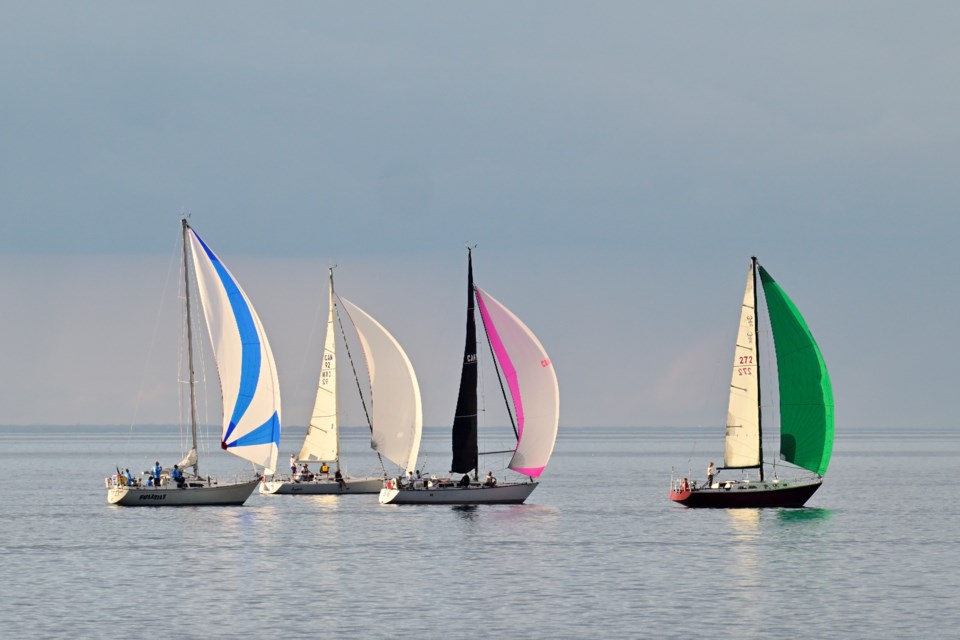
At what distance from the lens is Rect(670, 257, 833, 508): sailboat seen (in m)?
84.2

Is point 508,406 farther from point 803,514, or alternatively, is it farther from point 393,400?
point 803,514

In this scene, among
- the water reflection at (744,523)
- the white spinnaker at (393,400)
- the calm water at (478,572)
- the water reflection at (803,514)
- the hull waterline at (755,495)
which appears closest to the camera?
the calm water at (478,572)

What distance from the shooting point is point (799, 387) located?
8462cm

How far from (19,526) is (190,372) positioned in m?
12.8

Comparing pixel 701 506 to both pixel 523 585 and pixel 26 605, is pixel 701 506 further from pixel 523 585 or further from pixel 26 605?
pixel 26 605

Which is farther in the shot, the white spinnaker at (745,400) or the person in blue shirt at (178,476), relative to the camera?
the person in blue shirt at (178,476)

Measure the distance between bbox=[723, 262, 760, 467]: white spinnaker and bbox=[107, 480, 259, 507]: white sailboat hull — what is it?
27181 mm

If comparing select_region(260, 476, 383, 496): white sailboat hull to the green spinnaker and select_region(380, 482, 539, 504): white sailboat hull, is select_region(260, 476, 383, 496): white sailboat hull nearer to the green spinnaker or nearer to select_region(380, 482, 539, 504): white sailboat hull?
select_region(380, 482, 539, 504): white sailboat hull

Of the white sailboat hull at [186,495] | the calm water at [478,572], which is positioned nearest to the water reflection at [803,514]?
the calm water at [478,572]

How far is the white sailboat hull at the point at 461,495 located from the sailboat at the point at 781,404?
10.9m

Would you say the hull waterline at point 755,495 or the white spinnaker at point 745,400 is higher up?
the white spinnaker at point 745,400

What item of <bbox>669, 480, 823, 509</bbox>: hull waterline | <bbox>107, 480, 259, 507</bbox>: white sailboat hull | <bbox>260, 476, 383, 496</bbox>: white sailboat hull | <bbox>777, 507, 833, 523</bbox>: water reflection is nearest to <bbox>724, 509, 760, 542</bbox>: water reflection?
<bbox>669, 480, 823, 509</bbox>: hull waterline

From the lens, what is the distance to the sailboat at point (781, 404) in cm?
8425

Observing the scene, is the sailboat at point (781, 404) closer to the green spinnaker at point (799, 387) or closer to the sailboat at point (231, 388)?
the green spinnaker at point (799, 387)
